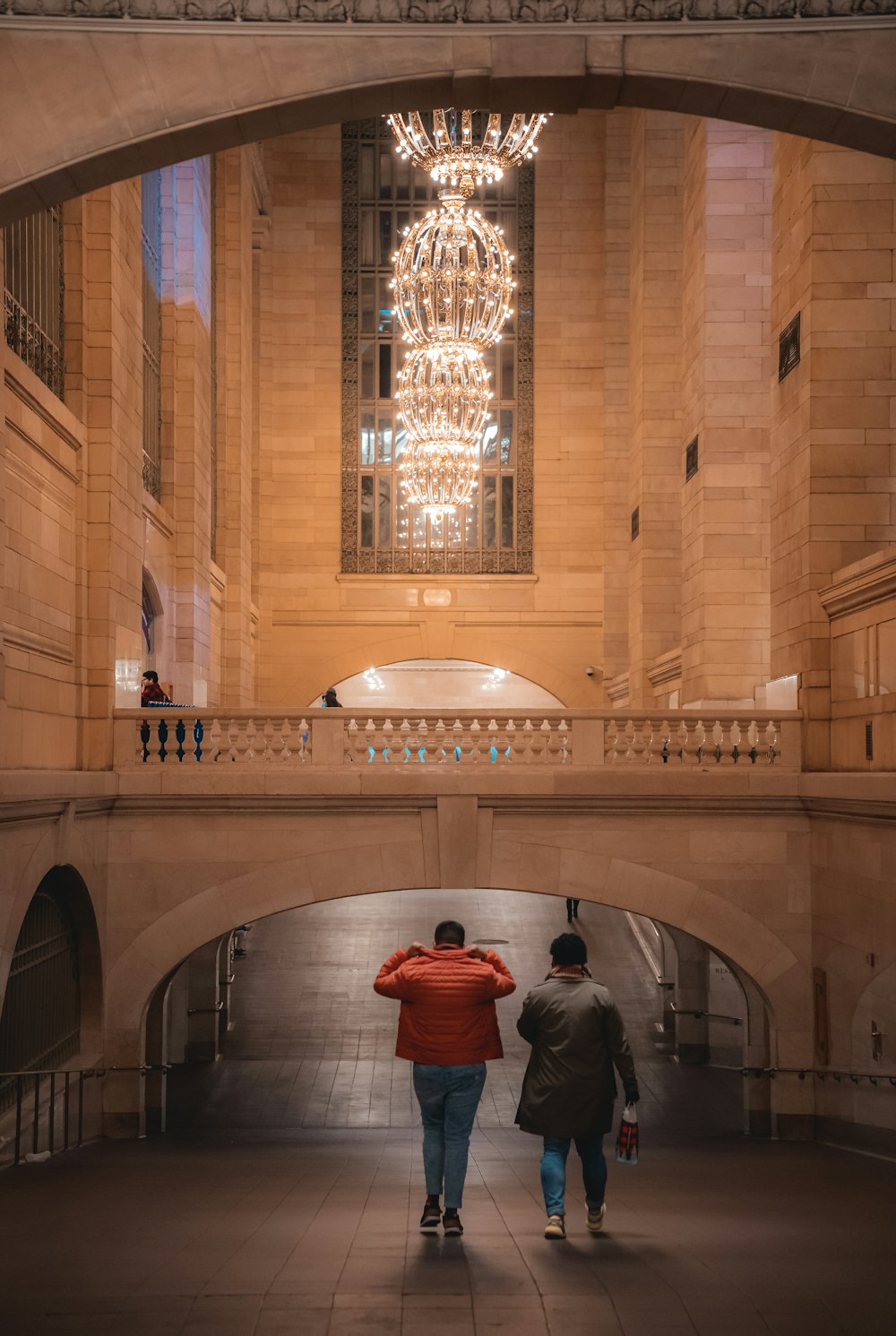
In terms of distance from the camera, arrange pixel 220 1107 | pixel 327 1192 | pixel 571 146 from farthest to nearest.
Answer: pixel 571 146 → pixel 220 1107 → pixel 327 1192

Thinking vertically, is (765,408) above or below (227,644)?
above

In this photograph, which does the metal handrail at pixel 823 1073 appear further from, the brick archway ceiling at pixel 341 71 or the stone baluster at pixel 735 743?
the brick archway ceiling at pixel 341 71

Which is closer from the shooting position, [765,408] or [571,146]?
[765,408]

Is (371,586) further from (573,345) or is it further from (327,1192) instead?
(327,1192)

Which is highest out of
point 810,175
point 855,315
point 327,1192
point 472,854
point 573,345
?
point 573,345

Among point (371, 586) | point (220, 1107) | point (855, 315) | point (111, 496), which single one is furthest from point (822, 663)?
point (371, 586)

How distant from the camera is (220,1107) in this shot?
13852 millimetres

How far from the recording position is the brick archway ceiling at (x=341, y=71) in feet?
17.7

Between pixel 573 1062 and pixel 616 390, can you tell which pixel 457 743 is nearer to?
pixel 573 1062

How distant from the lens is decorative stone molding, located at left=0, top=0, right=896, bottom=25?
17.9 feet

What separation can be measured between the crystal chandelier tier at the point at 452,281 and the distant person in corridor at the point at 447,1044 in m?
10.9

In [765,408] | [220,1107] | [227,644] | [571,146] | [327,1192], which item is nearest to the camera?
[327,1192]

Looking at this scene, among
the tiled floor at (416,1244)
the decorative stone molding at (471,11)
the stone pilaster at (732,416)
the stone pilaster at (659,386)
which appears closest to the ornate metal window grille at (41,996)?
the tiled floor at (416,1244)

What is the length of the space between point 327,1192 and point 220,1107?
6643 mm
